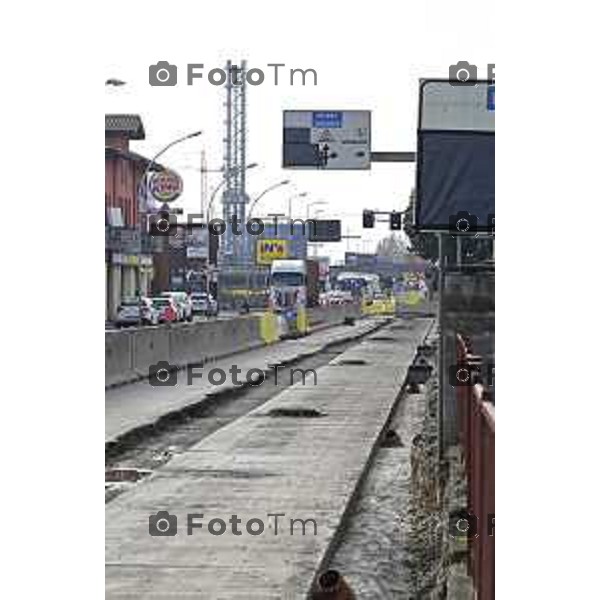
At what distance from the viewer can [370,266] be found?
110875 millimetres

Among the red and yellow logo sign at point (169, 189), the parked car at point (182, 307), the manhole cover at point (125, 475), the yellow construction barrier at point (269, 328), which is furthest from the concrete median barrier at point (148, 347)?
the parked car at point (182, 307)

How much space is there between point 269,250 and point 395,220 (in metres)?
28.0

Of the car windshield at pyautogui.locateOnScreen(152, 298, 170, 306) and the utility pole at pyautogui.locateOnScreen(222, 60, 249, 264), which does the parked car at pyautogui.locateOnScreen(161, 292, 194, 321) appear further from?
the utility pole at pyautogui.locateOnScreen(222, 60, 249, 264)

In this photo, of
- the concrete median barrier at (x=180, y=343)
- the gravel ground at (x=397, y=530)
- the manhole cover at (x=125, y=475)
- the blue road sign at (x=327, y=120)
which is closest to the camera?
the gravel ground at (x=397, y=530)

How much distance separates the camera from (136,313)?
4178 cm

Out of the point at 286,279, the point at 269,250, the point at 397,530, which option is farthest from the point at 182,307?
the point at 397,530

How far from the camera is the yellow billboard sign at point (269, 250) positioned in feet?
131

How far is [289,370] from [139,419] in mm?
11021

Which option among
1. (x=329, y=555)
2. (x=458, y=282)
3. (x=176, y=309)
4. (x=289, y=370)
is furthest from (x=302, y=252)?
(x=329, y=555)

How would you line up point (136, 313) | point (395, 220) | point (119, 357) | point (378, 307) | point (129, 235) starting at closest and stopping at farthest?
point (395, 220), point (119, 357), point (129, 235), point (136, 313), point (378, 307)

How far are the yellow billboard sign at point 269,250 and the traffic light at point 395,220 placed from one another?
24.5 m

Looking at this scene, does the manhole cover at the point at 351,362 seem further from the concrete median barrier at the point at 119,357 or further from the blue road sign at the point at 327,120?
the blue road sign at the point at 327,120

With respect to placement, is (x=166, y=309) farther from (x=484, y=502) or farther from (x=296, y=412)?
(x=484, y=502)
